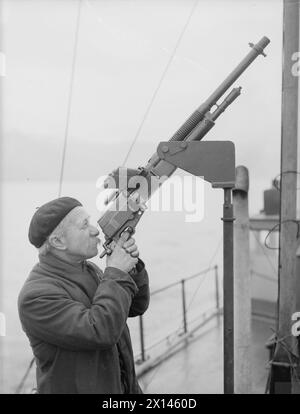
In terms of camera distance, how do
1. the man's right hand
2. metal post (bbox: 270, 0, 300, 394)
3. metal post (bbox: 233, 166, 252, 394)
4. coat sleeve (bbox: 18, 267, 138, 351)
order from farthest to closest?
metal post (bbox: 233, 166, 252, 394), metal post (bbox: 270, 0, 300, 394), the man's right hand, coat sleeve (bbox: 18, 267, 138, 351)

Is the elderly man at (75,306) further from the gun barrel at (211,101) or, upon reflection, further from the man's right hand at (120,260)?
the gun barrel at (211,101)

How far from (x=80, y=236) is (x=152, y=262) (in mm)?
38130

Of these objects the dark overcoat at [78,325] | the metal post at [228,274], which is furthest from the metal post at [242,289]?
the dark overcoat at [78,325]

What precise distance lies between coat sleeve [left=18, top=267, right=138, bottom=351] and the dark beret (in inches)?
9.7

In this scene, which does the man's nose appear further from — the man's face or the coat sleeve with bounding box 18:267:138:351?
the coat sleeve with bounding box 18:267:138:351

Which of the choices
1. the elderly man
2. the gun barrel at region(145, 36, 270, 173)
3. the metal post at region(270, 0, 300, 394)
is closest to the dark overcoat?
the elderly man

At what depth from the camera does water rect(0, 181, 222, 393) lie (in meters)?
7.31

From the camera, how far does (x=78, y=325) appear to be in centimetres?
182

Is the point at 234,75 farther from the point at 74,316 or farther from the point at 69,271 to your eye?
the point at 74,316

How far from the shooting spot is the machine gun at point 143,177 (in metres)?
2.12

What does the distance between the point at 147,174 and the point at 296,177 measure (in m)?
1.66

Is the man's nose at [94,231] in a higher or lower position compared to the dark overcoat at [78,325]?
higher

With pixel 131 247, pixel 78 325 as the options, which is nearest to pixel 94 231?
pixel 131 247

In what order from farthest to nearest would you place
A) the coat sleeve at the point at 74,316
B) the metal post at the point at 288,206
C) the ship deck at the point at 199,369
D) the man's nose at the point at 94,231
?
the ship deck at the point at 199,369 < the metal post at the point at 288,206 < the man's nose at the point at 94,231 < the coat sleeve at the point at 74,316
